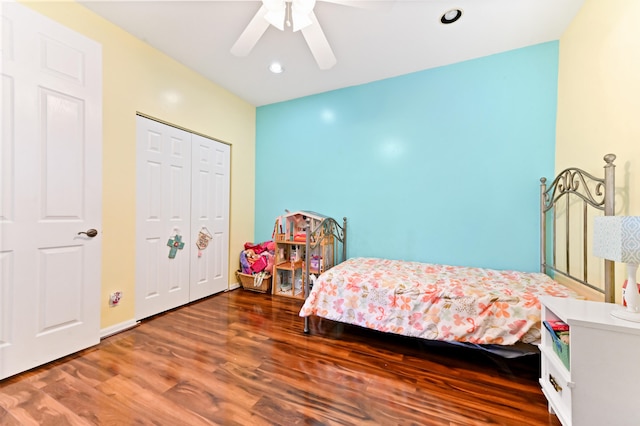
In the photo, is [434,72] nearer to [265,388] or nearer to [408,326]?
[408,326]

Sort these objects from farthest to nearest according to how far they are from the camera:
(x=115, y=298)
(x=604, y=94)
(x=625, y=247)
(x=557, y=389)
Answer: (x=115, y=298) → (x=604, y=94) → (x=557, y=389) → (x=625, y=247)

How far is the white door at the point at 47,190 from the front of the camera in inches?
62.8

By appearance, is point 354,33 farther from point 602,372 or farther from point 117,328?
point 117,328

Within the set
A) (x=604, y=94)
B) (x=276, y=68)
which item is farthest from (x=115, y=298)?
(x=604, y=94)

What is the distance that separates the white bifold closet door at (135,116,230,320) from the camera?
2.46 m

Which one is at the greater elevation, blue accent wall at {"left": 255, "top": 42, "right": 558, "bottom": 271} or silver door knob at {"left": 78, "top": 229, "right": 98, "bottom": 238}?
blue accent wall at {"left": 255, "top": 42, "right": 558, "bottom": 271}

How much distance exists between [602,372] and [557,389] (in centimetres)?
25

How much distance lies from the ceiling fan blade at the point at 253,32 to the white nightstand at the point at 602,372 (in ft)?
7.60

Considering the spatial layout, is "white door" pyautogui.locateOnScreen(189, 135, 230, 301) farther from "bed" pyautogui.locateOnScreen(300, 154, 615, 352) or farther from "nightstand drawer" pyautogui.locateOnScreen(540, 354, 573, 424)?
"nightstand drawer" pyautogui.locateOnScreen(540, 354, 573, 424)

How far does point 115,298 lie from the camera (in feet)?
7.23

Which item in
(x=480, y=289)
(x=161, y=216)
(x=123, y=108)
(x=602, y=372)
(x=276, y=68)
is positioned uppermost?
(x=276, y=68)

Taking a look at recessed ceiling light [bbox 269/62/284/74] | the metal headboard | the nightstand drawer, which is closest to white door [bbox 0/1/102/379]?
recessed ceiling light [bbox 269/62/284/74]

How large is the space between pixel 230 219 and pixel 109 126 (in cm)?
164

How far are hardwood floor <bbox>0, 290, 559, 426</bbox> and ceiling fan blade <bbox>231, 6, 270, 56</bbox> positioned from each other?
2278 mm
